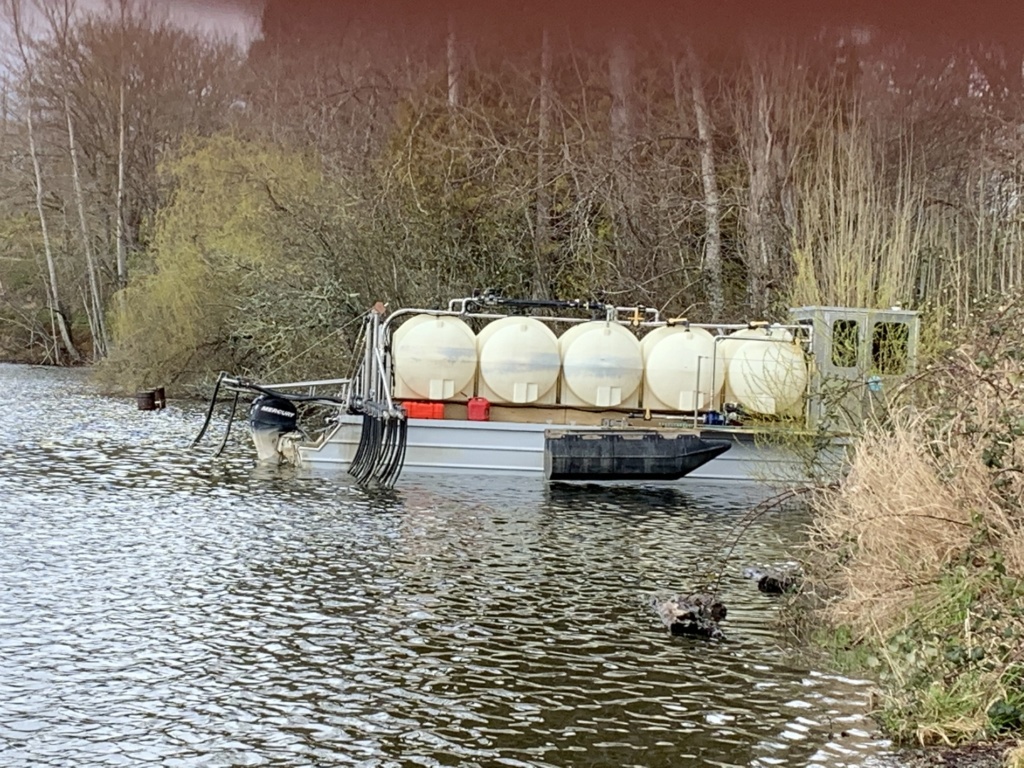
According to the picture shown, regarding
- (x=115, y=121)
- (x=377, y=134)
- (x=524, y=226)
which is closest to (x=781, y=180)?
(x=524, y=226)

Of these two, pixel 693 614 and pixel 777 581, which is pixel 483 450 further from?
pixel 693 614

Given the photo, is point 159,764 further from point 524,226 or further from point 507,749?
point 524,226

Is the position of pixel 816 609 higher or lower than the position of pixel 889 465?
lower

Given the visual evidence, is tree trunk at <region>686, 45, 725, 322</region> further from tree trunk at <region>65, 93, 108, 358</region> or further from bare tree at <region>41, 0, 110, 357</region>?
tree trunk at <region>65, 93, 108, 358</region>

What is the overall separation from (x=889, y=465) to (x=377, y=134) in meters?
21.5

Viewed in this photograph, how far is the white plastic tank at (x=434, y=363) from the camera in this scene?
664 inches

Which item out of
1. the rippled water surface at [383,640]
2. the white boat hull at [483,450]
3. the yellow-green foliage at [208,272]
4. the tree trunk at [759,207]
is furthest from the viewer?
the yellow-green foliage at [208,272]

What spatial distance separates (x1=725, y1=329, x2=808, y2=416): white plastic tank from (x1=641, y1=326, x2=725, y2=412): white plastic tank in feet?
0.78

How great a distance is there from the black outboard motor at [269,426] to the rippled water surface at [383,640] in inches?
116

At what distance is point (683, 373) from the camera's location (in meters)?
17.1

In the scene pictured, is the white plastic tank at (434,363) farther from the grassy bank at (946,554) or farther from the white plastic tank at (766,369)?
the grassy bank at (946,554)

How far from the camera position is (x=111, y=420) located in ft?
76.6

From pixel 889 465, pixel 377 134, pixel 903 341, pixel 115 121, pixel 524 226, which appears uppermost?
pixel 115 121

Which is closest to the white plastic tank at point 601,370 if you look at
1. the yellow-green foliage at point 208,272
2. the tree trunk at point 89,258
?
the yellow-green foliage at point 208,272
